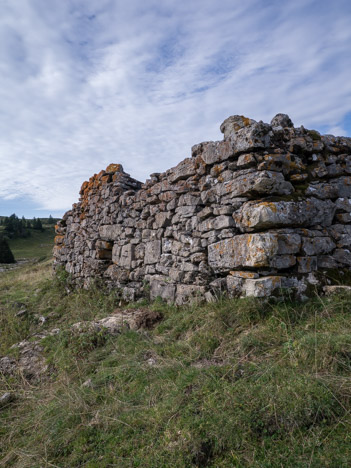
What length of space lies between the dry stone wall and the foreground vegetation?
21.0 inches

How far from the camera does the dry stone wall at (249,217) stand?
4.12m

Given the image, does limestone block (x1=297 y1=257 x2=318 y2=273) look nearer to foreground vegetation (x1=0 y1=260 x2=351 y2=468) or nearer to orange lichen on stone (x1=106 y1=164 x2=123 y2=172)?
foreground vegetation (x1=0 y1=260 x2=351 y2=468)

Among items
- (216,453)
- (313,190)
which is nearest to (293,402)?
(216,453)

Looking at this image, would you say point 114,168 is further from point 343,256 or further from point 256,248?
point 343,256

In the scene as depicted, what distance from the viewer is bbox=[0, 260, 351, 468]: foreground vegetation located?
216 centimetres

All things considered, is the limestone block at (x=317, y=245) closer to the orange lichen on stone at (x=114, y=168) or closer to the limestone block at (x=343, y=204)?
the limestone block at (x=343, y=204)

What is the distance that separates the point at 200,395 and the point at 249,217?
8.14ft

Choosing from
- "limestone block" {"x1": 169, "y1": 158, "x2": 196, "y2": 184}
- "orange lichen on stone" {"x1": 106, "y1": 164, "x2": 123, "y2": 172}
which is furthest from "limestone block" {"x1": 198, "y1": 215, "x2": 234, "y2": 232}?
"orange lichen on stone" {"x1": 106, "y1": 164, "x2": 123, "y2": 172}

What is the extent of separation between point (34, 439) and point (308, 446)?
2.47 meters

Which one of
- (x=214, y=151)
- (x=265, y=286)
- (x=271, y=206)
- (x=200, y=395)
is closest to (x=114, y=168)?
(x=214, y=151)

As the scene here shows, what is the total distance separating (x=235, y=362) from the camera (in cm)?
311

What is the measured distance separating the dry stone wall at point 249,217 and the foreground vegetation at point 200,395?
1.75 feet

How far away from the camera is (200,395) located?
8.80 feet

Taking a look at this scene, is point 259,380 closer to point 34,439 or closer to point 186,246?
point 34,439
